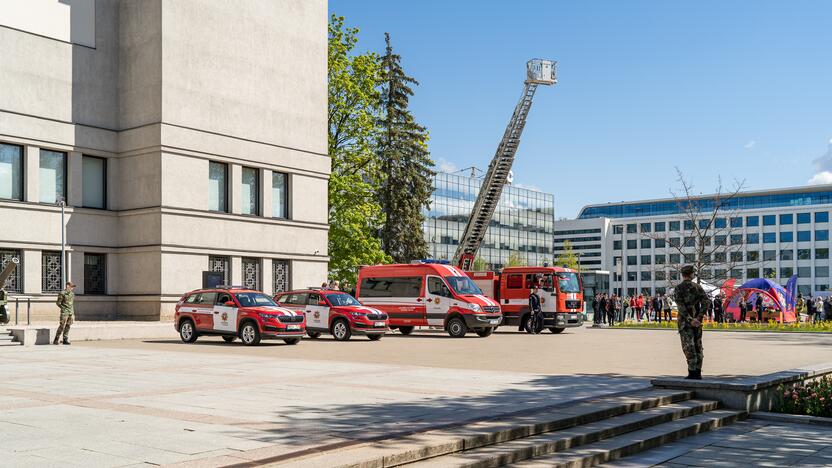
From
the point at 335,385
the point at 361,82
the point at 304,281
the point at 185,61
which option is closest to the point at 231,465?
the point at 335,385

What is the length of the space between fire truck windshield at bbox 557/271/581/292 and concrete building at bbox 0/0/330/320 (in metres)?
13.0

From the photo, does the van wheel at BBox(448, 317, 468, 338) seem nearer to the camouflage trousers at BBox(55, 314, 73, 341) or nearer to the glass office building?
the camouflage trousers at BBox(55, 314, 73, 341)

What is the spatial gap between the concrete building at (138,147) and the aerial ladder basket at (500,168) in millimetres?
9550

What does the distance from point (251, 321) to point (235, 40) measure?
54.6ft

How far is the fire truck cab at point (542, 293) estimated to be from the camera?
3325 centimetres

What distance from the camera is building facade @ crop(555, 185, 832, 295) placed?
411ft

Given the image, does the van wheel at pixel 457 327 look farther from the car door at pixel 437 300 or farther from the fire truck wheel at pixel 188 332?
the fire truck wheel at pixel 188 332

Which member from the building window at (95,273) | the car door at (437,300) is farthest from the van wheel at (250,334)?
the building window at (95,273)

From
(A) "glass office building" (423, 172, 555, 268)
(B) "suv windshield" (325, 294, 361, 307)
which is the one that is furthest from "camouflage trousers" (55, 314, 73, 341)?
(A) "glass office building" (423, 172, 555, 268)

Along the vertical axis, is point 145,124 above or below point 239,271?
above

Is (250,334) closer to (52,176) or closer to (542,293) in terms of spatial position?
(542,293)

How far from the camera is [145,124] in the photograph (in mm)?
33938

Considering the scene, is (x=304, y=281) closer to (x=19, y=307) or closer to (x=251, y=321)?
(x=19, y=307)

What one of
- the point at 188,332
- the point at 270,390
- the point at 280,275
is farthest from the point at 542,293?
the point at 270,390
